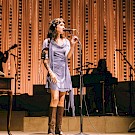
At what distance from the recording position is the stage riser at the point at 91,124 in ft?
24.6

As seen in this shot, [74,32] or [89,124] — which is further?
[74,32]

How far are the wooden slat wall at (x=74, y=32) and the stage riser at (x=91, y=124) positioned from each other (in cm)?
265

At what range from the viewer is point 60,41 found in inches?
221

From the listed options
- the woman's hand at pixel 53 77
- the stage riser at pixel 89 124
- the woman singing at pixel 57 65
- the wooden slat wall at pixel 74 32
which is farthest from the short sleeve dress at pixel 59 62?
the wooden slat wall at pixel 74 32

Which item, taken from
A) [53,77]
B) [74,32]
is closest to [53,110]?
[53,77]

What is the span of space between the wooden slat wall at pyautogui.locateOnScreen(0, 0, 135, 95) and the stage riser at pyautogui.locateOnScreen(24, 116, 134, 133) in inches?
104

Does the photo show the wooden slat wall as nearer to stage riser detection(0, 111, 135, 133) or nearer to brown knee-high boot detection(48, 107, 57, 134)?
stage riser detection(0, 111, 135, 133)

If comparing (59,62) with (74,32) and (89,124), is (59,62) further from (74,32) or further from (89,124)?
(74,32)

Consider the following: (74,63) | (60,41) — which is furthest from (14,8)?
(60,41)

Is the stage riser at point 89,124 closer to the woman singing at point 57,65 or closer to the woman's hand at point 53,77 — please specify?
the woman singing at point 57,65

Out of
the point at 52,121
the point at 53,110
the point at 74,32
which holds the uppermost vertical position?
the point at 74,32

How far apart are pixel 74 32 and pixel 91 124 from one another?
138 inches

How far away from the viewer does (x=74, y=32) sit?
1049 centimetres

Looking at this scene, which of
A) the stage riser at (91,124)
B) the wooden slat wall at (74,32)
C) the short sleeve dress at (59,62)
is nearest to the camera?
the short sleeve dress at (59,62)
